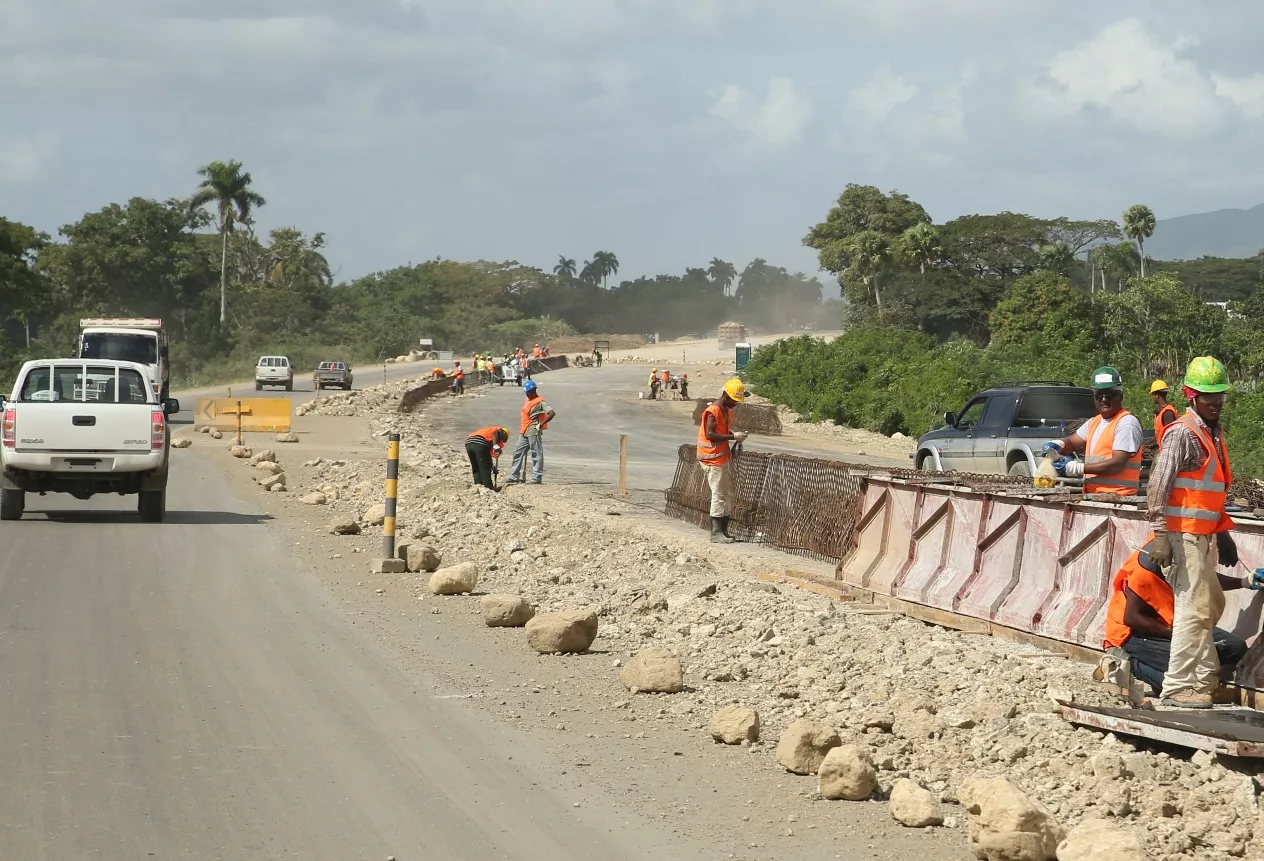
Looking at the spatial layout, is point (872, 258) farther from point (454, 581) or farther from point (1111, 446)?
point (1111, 446)

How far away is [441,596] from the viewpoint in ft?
42.1

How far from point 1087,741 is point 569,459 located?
27495 mm

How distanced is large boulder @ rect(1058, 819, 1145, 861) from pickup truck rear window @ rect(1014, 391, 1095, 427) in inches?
617

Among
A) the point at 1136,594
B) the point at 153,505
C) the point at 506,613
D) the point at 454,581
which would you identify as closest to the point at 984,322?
the point at 153,505

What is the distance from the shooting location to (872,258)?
8656 cm

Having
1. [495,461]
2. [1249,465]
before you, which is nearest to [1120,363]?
[1249,465]

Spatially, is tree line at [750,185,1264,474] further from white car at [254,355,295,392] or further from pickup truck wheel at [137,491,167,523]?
white car at [254,355,295,392]

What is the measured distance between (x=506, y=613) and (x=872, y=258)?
7775 centimetres

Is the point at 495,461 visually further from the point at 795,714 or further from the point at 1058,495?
the point at 795,714

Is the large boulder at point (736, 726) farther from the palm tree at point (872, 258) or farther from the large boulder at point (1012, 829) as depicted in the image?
the palm tree at point (872, 258)

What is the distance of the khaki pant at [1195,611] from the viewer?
780cm

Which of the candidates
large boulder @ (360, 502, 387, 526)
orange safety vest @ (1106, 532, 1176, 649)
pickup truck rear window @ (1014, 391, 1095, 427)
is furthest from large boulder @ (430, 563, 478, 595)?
pickup truck rear window @ (1014, 391, 1095, 427)

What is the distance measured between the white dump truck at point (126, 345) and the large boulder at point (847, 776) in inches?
1287

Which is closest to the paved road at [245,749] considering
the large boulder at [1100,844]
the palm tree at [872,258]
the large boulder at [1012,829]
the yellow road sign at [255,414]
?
the large boulder at [1012,829]
